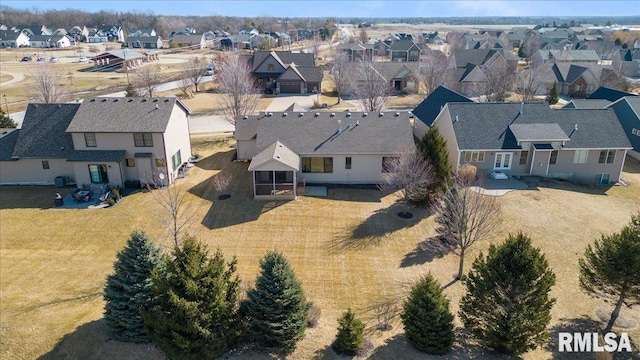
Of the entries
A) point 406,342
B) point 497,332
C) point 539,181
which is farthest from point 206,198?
point 539,181

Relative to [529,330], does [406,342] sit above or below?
below

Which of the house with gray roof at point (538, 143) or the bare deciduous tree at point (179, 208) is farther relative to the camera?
the house with gray roof at point (538, 143)

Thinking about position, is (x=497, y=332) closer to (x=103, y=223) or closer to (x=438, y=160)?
(x=438, y=160)

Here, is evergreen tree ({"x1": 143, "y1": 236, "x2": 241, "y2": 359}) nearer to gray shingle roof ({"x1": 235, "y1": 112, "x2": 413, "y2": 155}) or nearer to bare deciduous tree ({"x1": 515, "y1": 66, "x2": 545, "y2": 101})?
gray shingle roof ({"x1": 235, "y1": 112, "x2": 413, "y2": 155})

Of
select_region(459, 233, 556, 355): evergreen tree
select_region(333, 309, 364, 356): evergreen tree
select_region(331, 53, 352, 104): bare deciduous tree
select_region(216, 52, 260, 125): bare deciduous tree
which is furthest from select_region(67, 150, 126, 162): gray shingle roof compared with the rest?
A: select_region(331, 53, 352, 104): bare deciduous tree

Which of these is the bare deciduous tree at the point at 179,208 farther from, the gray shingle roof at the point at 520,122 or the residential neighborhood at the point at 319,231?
the gray shingle roof at the point at 520,122

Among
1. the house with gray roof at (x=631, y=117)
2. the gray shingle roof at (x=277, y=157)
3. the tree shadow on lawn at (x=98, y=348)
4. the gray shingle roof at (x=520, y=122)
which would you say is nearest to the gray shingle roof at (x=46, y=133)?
the gray shingle roof at (x=277, y=157)
